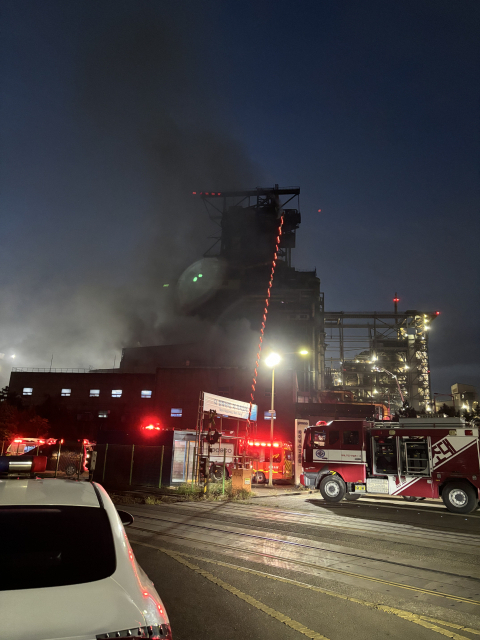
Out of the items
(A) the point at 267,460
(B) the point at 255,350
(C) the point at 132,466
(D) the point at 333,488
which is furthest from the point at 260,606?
(B) the point at 255,350

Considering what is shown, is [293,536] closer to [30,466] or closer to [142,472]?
[30,466]

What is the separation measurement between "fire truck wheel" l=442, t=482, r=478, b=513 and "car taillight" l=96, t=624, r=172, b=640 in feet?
47.3


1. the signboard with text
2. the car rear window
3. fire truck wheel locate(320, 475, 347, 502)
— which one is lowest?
fire truck wheel locate(320, 475, 347, 502)

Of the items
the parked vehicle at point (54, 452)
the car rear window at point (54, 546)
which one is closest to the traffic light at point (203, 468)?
the parked vehicle at point (54, 452)

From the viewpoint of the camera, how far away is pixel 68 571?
2393mm

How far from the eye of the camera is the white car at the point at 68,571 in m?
2.03

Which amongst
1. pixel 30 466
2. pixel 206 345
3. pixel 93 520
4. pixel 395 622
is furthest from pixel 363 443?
pixel 206 345

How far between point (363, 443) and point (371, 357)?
61852 mm

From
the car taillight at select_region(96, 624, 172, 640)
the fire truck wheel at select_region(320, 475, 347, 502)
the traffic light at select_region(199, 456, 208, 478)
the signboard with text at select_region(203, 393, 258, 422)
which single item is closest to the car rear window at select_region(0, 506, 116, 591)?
the car taillight at select_region(96, 624, 172, 640)

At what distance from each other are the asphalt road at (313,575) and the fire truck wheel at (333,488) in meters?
3.31

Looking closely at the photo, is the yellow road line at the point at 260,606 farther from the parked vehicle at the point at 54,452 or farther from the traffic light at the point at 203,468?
the parked vehicle at the point at 54,452

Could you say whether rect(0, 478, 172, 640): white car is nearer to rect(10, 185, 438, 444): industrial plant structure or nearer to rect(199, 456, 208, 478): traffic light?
rect(199, 456, 208, 478): traffic light

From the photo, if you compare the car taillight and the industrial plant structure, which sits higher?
the industrial plant structure

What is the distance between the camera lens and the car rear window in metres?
2.32
